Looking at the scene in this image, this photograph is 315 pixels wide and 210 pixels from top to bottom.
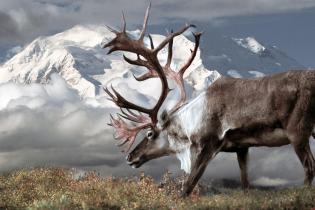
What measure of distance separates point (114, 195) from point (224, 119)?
2.87m

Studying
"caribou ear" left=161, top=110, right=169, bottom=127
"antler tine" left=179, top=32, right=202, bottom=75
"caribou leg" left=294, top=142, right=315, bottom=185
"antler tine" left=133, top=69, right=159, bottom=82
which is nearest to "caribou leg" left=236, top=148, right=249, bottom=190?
"caribou leg" left=294, top=142, right=315, bottom=185

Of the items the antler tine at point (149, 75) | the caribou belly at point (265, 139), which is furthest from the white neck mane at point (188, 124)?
the antler tine at point (149, 75)

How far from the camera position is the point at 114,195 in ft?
50.3

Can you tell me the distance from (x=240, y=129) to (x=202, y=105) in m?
1.09

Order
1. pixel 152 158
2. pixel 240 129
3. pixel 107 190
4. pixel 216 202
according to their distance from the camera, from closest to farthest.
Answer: pixel 216 202, pixel 240 129, pixel 107 190, pixel 152 158

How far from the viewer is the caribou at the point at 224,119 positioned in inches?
548

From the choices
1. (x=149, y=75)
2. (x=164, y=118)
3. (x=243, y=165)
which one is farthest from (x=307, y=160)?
(x=149, y=75)

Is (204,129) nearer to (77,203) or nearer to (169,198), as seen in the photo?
(169,198)

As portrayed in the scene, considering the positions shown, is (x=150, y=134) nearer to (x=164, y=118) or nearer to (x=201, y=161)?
(x=164, y=118)

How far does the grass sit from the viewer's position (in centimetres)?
1307

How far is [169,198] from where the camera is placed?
14.8m

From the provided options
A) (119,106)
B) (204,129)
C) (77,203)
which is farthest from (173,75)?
(77,203)

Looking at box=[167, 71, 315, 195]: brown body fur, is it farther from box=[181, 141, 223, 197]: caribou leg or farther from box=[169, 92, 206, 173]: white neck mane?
box=[169, 92, 206, 173]: white neck mane

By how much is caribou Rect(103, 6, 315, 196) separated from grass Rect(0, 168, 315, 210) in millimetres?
708
